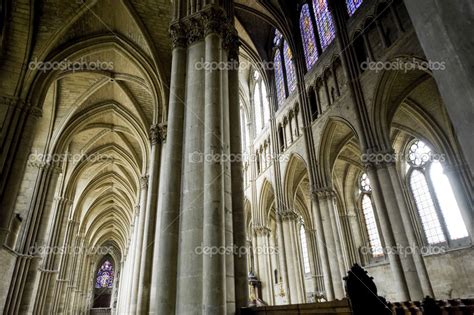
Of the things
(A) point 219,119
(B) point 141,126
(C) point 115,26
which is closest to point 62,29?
(C) point 115,26

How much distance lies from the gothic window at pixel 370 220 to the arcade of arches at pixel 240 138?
0.29ft

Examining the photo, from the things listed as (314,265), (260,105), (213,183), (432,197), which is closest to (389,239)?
(213,183)

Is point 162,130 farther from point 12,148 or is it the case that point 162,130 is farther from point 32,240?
point 32,240

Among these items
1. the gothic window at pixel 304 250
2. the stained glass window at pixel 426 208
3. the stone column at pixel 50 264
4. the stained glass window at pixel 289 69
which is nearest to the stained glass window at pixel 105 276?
the stone column at pixel 50 264

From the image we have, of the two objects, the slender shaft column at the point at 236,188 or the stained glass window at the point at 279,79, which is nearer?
the slender shaft column at the point at 236,188

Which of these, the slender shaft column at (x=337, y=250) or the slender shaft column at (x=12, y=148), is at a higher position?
the slender shaft column at (x=12, y=148)

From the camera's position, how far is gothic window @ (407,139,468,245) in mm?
13469

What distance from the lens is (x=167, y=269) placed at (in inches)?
204

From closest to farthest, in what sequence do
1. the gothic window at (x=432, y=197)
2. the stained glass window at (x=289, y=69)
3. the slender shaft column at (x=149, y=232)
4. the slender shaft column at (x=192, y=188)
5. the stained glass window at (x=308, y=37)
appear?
the slender shaft column at (x=192, y=188) < the slender shaft column at (x=149, y=232) < the gothic window at (x=432, y=197) < the stained glass window at (x=308, y=37) < the stained glass window at (x=289, y=69)

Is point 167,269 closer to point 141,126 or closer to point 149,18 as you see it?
point 149,18

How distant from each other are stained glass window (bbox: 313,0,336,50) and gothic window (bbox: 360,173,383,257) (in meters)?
8.74

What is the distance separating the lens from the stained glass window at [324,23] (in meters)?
13.1

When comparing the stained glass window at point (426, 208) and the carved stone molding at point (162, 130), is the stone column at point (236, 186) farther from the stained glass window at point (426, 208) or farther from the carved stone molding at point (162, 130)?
the stained glass window at point (426, 208)

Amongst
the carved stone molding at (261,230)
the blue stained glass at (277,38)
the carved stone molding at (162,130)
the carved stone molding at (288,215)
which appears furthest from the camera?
the carved stone molding at (261,230)
